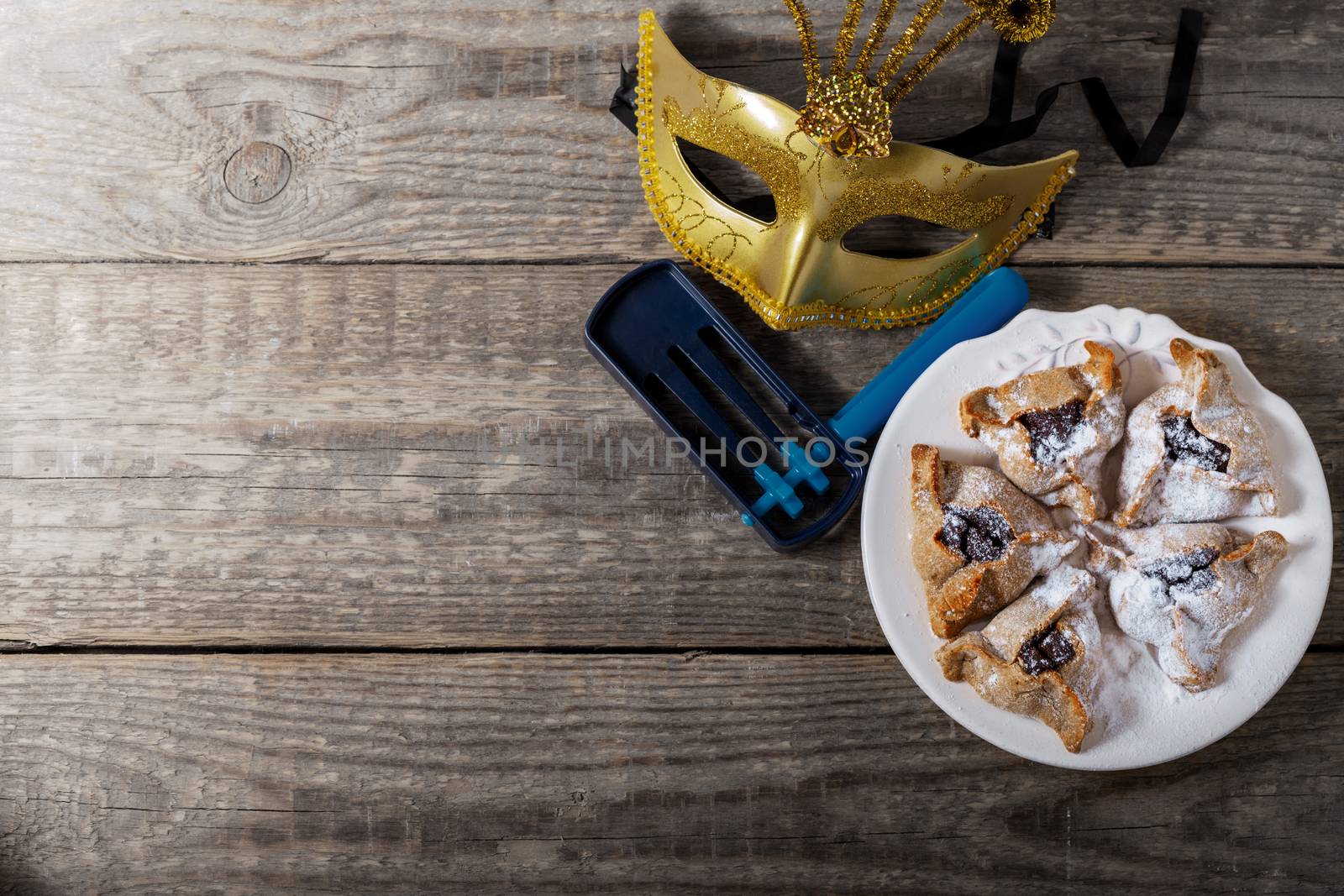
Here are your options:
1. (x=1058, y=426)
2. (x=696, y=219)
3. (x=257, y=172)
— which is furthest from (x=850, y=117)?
(x=257, y=172)

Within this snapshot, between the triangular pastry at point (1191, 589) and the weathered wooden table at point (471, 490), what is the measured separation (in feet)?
0.58

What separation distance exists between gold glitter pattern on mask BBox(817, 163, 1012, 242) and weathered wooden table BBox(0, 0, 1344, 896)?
11cm

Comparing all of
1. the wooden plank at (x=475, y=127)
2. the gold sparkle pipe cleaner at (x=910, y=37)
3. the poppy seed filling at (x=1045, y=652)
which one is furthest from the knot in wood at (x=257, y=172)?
the poppy seed filling at (x=1045, y=652)

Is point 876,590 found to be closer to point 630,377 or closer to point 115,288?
point 630,377

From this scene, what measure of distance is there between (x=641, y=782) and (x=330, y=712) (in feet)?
0.98

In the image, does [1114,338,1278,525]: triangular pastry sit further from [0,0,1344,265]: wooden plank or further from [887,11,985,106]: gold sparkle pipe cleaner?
[887,11,985,106]: gold sparkle pipe cleaner

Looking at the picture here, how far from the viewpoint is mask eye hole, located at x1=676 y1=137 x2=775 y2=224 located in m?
0.87

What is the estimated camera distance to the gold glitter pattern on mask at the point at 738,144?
2.61 ft

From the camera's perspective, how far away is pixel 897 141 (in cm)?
77

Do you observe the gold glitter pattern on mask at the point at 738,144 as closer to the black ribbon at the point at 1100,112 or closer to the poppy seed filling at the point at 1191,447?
the black ribbon at the point at 1100,112

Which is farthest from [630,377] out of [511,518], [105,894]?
[105,894]

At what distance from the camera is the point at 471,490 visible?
881 millimetres

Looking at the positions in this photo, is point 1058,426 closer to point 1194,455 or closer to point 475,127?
point 1194,455

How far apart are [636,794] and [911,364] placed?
47cm
